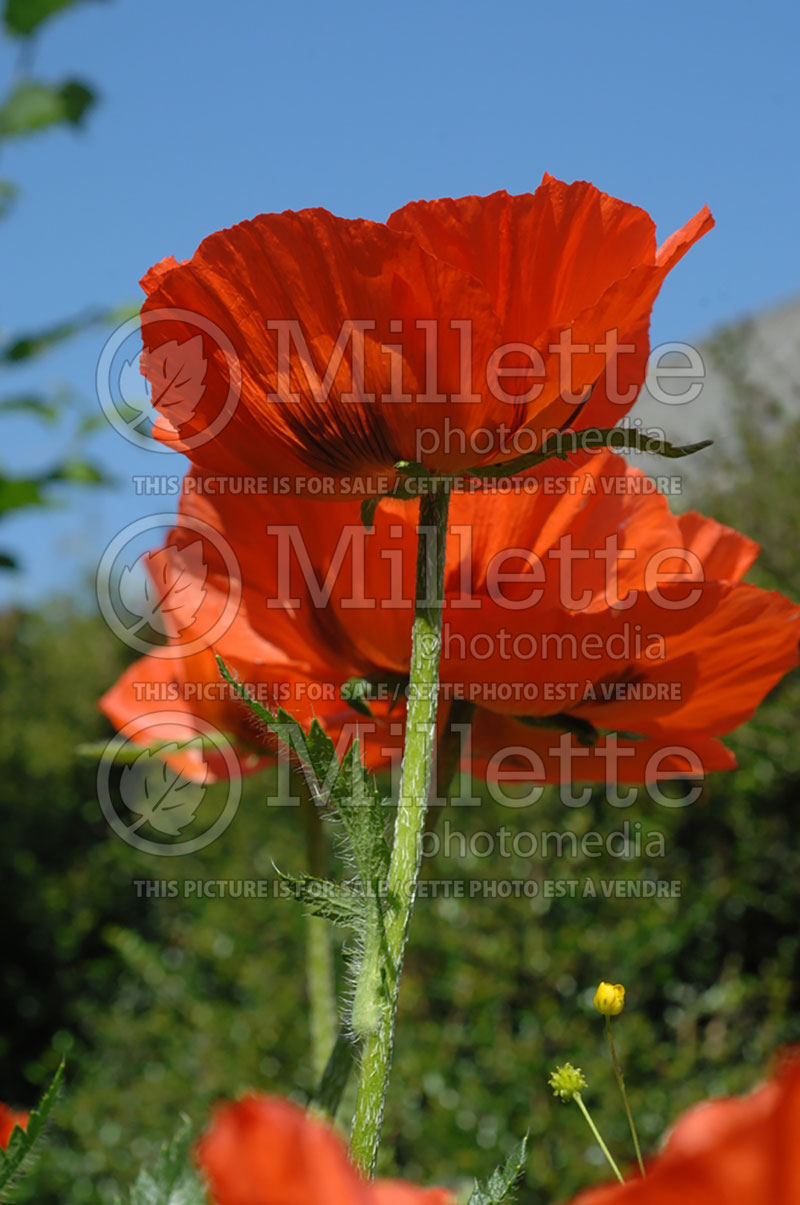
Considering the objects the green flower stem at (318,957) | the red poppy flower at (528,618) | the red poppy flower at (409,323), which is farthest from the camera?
the green flower stem at (318,957)

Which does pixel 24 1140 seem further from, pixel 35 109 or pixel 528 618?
pixel 35 109

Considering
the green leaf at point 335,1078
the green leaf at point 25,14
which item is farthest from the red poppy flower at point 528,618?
the green leaf at point 25,14

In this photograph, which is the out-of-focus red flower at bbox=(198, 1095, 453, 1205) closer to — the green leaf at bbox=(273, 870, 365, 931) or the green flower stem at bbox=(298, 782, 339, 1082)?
the green leaf at bbox=(273, 870, 365, 931)

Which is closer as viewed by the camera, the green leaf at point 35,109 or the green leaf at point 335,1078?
the green leaf at point 335,1078

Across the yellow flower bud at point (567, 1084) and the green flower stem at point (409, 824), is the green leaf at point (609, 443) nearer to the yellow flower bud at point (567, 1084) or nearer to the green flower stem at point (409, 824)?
the green flower stem at point (409, 824)

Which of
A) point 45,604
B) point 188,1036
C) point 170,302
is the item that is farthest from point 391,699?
point 45,604
